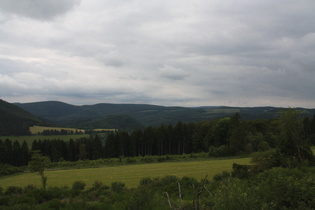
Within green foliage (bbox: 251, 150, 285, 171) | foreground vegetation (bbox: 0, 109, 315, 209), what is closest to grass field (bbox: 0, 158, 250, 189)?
foreground vegetation (bbox: 0, 109, 315, 209)

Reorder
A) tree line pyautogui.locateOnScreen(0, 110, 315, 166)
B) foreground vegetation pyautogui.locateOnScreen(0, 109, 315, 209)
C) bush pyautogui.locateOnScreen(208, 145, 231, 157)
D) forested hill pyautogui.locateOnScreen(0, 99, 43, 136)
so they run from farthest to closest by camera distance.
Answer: forested hill pyautogui.locateOnScreen(0, 99, 43, 136)
tree line pyautogui.locateOnScreen(0, 110, 315, 166)
bush pyautogui.locateOnScreen(208, 145, 231, 157)
foreground vegetation pyautogui.locateOnScreen(0, 109, 315, 209)

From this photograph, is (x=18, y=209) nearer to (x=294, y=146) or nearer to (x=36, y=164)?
(x=36, y=164)

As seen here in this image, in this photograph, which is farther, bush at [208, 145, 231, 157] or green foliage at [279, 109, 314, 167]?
bush at [208, 145, 231, 157]

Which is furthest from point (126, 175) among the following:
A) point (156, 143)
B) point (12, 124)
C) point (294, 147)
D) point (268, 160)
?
point (12, 124)

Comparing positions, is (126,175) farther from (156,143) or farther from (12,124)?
(12,124)

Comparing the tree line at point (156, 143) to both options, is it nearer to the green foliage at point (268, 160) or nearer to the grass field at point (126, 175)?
the grass field at point (126, 175)

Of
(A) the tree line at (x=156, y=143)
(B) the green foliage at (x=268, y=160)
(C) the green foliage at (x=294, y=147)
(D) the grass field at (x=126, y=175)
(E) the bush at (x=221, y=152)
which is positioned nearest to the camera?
(B) the green foliage at (x=268, y=160)

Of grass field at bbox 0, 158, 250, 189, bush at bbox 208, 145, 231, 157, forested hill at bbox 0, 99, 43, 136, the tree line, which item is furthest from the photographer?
forested hill at bbox 0, 99, 43, 136

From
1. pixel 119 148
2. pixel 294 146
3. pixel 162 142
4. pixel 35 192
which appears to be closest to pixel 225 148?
pixel 162 142

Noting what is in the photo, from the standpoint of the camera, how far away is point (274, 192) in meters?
7.73

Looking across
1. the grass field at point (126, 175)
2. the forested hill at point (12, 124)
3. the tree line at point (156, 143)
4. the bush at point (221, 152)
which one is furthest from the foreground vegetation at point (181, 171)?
the forested hill at point (12, 124)

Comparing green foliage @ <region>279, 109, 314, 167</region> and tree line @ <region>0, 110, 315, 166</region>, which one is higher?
green foliage @ <region>279, 109, 314, 167</region>

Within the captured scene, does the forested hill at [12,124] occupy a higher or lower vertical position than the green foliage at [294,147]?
lower

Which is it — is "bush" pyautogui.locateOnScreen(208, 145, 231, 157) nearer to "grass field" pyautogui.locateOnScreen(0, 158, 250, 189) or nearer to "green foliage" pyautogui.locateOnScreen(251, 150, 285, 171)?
"grass field" pyautogui.locateOnScreen(0, 158, 250, 189)
